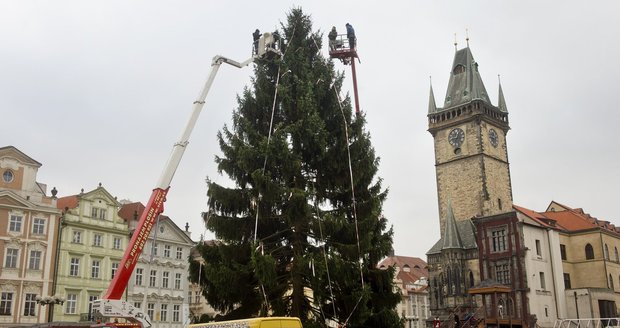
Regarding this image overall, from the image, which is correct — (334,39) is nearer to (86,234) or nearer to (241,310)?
(241,310)

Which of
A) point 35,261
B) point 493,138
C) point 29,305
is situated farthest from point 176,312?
point 493,138

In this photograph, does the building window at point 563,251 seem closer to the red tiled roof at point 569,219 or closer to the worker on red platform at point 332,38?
the red tiled roof at point 569,219

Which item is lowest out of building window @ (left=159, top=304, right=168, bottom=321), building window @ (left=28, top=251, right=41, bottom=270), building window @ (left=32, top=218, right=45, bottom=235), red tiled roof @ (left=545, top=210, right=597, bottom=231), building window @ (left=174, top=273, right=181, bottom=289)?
building window @ (left=159, top=304, right=168, bottom=321)

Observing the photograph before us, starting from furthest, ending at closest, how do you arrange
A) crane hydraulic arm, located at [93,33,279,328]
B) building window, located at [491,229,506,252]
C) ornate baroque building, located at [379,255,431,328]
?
ornate baroque building, located at [379,255,431,328] → building window, located at [491,229,506,252] → crane hydraulic arm, located at [93,33,279,328]

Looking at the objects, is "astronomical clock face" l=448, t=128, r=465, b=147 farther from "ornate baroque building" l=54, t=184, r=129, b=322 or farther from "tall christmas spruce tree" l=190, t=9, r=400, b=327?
"tall christmas spruce tree" l=190, t=9, r=400, b=327

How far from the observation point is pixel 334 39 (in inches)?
1161

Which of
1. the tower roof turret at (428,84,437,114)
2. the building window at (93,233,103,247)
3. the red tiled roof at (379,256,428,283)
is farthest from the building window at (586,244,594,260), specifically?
the building window at (93,233,103,247)

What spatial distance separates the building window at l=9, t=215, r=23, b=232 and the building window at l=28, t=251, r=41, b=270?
1966 millimetres

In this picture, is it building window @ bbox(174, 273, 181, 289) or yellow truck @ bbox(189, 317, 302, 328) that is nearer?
yellow truck @ bbox(189, 317, 302, 328)

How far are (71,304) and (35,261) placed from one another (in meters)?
4.32

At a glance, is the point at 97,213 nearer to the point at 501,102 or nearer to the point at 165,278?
the point at 165,278

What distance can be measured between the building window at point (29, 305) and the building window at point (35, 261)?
6.44 ft

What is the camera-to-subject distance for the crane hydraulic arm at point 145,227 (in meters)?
18.5

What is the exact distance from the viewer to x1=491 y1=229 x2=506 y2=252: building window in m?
57.3
